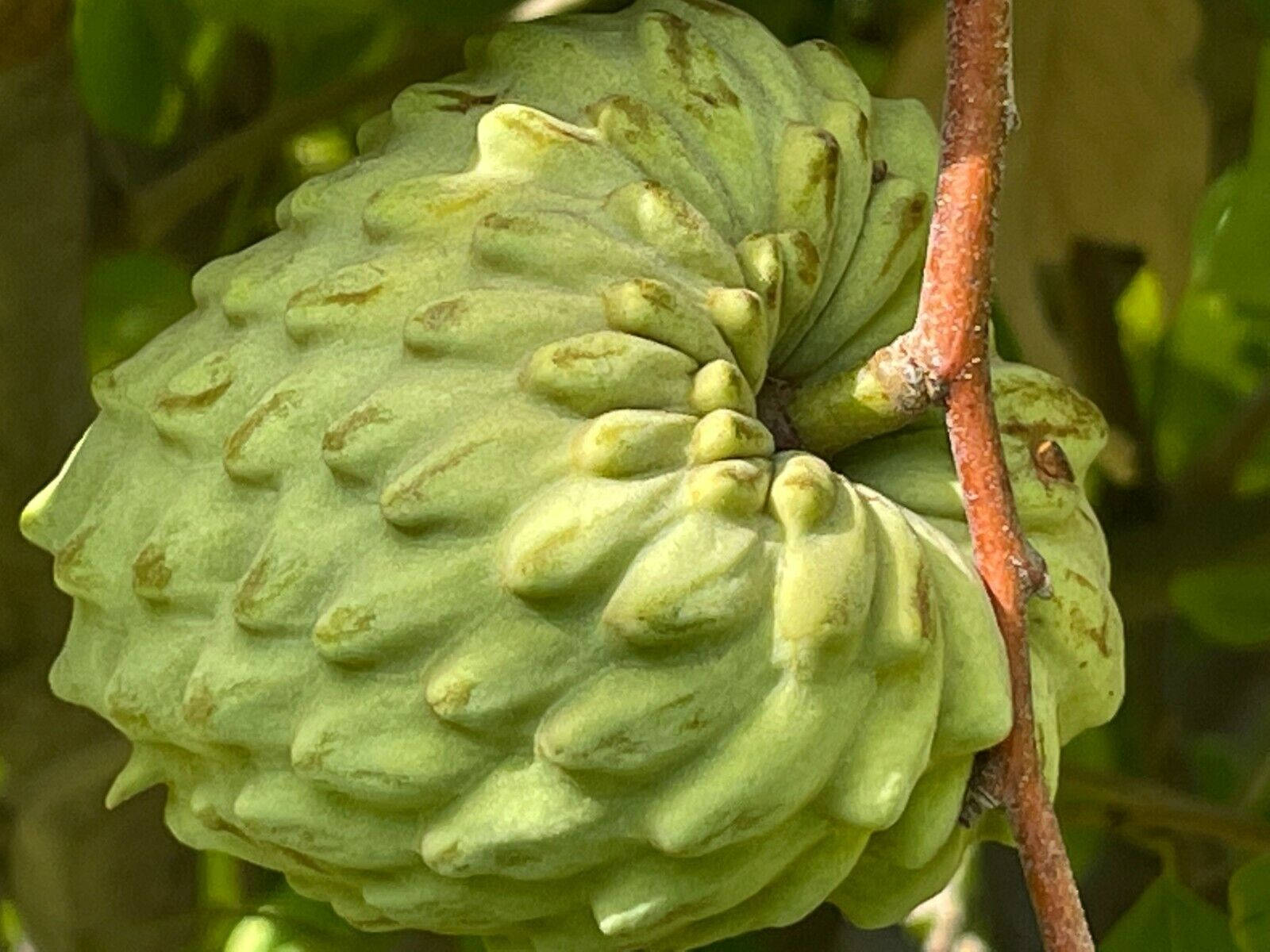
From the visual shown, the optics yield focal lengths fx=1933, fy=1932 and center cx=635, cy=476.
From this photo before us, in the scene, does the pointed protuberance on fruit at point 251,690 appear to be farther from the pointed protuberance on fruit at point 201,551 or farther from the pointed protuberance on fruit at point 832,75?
the pointed protuberance on fruit at point 832,75

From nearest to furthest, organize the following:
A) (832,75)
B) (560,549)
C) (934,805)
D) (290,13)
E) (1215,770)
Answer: (560,549) → (934,805) → (832,75) → (290,13) → (1215,770)

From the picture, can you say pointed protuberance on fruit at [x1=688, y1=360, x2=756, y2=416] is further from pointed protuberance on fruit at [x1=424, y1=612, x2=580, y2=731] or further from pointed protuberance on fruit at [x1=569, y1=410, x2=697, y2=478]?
pointed protuberance on fruit at [x1=424, y1=612, x2=580, y2=731]

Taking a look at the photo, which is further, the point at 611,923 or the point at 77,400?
the point at 77,400

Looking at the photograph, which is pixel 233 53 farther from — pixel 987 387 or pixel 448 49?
pixel 987 387

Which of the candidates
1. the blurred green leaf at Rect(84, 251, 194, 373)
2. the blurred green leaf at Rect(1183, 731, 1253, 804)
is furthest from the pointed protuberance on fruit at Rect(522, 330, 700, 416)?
the blurred green leaf at Rect(1183, 731, 1253, 804)

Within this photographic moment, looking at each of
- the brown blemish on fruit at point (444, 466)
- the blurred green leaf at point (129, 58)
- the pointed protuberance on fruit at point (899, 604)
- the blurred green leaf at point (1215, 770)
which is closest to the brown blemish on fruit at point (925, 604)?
the pointed protuberance on fruit at point (899, 604)

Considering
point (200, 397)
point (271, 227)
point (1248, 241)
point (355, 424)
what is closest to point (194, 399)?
point (200, 397)

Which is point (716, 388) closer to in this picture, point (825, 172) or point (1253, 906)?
point (825, 172)

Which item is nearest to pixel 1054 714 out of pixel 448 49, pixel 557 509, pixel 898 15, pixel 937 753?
pixel 937 753
